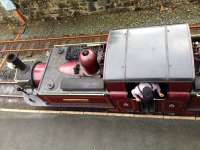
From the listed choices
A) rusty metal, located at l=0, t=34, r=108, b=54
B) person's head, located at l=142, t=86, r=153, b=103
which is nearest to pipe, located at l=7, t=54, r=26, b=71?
rusty metal, located at l=0, t=34, r=108, b=54

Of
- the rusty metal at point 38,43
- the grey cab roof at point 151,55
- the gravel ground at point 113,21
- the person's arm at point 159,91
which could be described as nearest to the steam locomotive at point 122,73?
the grey cab roof at point 151,55

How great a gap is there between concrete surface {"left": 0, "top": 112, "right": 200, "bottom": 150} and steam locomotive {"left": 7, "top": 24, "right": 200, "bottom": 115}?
513 mm

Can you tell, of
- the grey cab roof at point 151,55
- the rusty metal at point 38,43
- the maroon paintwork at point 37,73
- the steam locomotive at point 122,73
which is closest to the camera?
the grey cab roof at point 151,55

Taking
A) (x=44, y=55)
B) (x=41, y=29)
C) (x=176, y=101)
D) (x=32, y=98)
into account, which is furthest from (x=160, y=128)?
(x=41, y=29)

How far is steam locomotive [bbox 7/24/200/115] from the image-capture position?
864cm

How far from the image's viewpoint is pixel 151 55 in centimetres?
881

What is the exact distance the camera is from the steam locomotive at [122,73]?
8641 millimetres

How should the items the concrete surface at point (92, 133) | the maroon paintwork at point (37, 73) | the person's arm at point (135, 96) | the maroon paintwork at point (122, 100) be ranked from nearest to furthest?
the maroon paintwork at point (122, 100) → the person's arm at point (135, 96) → the concrete surface at point (92, 133) → the maroon paintwork at point (37, 73)

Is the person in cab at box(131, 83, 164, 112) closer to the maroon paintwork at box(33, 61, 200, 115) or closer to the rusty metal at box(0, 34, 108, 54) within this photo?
the maroon paintwork at box(33, 61, 200, 115)

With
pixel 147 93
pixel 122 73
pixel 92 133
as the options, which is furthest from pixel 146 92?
pixel 92 133

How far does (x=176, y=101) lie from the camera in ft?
→ 30.2

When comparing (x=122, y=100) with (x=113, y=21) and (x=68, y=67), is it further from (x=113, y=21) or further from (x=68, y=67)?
(x=113, y=21)

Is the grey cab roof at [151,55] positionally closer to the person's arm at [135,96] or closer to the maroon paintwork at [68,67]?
the person's arm at [135,96]

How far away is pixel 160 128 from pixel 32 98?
438 cm
